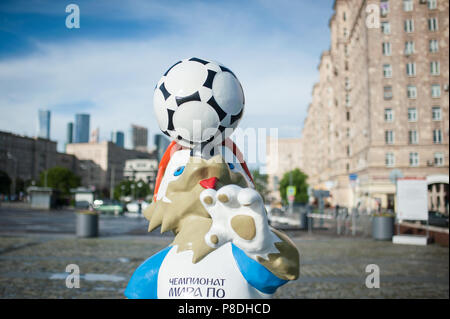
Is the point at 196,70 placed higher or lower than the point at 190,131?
higher

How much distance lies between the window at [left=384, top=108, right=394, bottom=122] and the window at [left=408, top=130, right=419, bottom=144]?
2300 millimetres

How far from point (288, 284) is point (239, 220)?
5.98 metres

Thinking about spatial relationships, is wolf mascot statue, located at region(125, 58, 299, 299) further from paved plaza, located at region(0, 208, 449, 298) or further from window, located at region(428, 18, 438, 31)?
window, located at region(428, 18, 438, 31)

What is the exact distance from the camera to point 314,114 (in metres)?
84.6

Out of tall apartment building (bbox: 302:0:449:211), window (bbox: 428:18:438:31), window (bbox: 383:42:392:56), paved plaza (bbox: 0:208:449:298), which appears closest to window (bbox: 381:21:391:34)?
tall apartment building (bbox: 302:0:449:211)

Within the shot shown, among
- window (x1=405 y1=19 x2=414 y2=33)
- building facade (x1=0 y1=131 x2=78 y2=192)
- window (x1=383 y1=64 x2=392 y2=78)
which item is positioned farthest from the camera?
building facade (x1=0 y1=131 x2=78 y2=192)

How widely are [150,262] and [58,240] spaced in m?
13.4

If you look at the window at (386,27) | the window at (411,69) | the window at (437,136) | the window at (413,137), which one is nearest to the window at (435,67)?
the window at (411,69)

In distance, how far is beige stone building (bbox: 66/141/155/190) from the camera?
134 m

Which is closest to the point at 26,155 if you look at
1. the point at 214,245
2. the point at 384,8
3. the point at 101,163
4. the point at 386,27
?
the point at 101,163

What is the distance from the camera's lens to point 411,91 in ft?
135

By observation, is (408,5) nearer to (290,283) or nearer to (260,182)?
(290,283)
